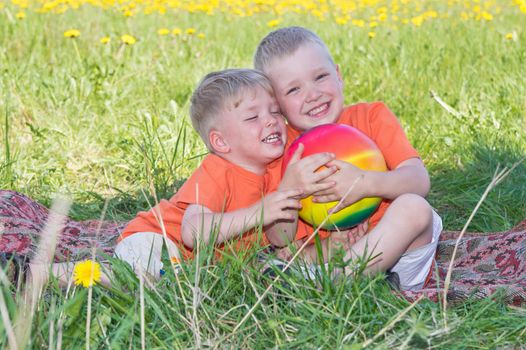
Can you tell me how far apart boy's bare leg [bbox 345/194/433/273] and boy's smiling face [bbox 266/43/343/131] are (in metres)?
0.51

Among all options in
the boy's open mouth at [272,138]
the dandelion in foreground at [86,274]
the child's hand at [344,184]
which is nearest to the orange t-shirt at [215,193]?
the boy's open mouth at [272,138]

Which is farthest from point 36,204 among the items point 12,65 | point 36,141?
point 12,65

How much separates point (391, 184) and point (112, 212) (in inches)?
70.5

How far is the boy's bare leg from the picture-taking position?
2.93m

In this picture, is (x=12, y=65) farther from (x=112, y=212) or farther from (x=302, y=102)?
(x=302, y=102)

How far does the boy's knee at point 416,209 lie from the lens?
2.98 metres

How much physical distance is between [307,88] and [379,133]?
1.10ft

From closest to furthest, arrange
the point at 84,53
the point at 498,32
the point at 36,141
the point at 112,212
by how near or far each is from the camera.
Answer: the point at 112,212 → the point at 36,141 → the point at 84,53 → the point at 498,32

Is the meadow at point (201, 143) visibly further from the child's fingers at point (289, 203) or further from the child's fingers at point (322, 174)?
Answer: the child's fingers at point (322, 174)

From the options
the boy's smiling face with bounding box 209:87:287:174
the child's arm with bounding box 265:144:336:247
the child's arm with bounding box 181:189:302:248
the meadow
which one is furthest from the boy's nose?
the meadow

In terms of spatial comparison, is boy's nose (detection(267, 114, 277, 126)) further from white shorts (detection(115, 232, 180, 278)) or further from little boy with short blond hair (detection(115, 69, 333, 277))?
white shorts (detection(115, 232, 180, 278))

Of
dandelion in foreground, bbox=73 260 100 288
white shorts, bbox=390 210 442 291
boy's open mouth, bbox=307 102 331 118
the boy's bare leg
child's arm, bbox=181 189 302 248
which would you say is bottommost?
white shorts, bbox=390 210 442 291

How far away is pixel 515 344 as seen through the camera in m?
2.33

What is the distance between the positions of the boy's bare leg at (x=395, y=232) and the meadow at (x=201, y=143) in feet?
1.04
